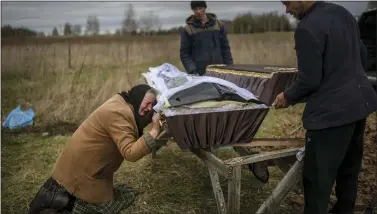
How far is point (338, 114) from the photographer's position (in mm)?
2330

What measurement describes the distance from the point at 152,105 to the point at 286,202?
5.90 ft

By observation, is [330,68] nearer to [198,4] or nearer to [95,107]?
[198,4]

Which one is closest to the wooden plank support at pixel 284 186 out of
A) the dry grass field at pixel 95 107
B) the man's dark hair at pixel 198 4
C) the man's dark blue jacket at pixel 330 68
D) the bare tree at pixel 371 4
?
the man's dark blue jacket at pixel 330 68

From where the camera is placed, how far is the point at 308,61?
2289mm

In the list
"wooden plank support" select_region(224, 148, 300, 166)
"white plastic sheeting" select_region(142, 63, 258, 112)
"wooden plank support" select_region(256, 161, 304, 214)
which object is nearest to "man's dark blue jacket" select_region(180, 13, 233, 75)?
"white plastic sheeting" select_region(142, 63, 258, 112)

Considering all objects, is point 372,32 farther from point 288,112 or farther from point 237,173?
point 237,173

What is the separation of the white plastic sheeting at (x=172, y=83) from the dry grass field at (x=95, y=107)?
1.30 meters

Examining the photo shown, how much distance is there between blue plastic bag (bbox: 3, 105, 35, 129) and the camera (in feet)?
21.2

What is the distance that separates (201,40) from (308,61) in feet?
9.16

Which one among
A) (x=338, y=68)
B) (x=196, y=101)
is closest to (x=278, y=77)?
(x=338, y=68)

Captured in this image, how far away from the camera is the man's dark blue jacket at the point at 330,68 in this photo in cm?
227

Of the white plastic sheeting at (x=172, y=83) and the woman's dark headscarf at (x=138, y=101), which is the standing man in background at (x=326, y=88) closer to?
the white plastic sheeting at (x=172, y=83)

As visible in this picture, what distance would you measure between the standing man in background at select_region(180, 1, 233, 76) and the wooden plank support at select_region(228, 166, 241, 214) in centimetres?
261

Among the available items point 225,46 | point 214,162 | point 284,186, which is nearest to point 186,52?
point 225,46
